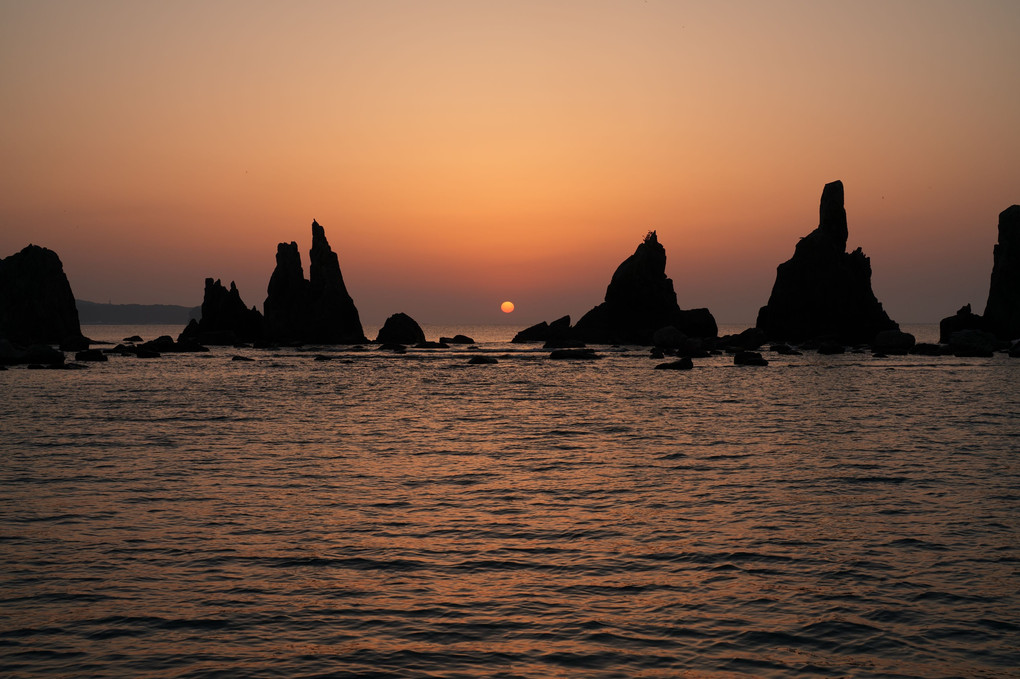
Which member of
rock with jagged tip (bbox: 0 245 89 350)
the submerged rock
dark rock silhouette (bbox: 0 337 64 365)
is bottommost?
dark rock silhouette (bbox: 0 337 64 365)

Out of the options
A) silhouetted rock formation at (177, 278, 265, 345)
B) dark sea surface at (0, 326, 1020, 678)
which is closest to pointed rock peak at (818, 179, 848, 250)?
silhouetted rock formation at (177, 278, 265, 345)

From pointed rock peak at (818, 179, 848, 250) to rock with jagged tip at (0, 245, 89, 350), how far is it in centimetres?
13511

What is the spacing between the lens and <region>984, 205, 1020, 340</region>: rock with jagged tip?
14312 cm

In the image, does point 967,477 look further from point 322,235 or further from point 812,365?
point 322,235

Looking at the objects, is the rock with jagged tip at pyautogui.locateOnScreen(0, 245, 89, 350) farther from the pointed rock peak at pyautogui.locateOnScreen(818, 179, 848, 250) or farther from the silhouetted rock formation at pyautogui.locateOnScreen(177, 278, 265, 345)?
the pointed rock peak at pyautogui.locateOnScreen(818, 179, 848, 250)

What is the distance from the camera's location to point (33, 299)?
15388cm

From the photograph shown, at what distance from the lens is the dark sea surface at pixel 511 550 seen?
1062 cm

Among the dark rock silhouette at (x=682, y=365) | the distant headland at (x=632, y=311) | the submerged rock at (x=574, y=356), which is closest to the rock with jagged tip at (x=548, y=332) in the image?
the distant headland at (x=632, y=311)

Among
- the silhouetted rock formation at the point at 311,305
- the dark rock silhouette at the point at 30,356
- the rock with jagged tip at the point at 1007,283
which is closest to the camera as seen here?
the dark rock silhouette at the point at 30,356

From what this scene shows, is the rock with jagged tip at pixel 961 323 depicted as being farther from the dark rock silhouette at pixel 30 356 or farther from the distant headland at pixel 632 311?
the dark rock silhouette at pixel 30 356

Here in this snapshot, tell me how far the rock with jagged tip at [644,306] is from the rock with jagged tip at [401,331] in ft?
117

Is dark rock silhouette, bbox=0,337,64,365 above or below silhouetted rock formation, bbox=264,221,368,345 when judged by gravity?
below

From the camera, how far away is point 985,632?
11258 millimetres

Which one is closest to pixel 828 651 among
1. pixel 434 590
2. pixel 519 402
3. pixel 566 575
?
pixel 566 575
